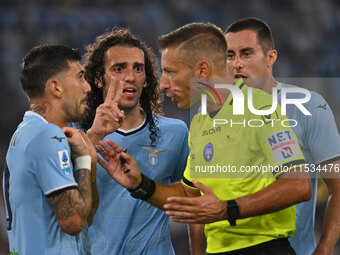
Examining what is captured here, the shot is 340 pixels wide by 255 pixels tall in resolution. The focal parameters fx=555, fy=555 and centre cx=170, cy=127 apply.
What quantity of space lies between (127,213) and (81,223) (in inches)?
43.0

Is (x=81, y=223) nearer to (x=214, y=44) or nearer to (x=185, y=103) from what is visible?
(x=185, y=103)

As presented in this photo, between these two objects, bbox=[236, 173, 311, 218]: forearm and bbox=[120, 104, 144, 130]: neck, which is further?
bbox=[120, 104, 144, 130]: neck

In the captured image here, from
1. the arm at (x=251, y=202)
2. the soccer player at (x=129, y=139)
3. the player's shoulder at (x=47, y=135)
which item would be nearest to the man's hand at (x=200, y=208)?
the arm at (x=251, y=202)

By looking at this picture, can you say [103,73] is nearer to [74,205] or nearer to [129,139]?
[129,139]

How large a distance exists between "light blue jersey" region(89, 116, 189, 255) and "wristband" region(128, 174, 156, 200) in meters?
0.53

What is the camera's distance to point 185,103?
149 inches

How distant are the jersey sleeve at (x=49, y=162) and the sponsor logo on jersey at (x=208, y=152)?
906mm

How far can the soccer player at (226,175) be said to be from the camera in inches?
121

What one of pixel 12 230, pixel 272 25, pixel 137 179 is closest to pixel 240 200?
pixel 137 179

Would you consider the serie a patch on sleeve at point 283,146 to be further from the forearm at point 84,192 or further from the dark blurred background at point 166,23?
the dark blurred background at point 166,23

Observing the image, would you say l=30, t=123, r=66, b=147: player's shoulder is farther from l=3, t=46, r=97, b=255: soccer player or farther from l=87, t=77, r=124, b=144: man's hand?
l=87, t=77, r=124, b=144: man's hand

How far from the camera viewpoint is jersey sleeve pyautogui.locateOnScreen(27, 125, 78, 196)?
2.97 metres

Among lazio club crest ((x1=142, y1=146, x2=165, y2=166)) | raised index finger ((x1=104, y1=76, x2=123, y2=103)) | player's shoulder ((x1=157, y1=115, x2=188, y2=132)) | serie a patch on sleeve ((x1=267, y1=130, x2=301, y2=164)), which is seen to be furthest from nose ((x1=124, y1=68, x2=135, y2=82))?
serie a patch on sleeve ((x1=267, y1=130, x2=301, y2=164))

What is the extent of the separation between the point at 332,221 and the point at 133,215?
1418mm
